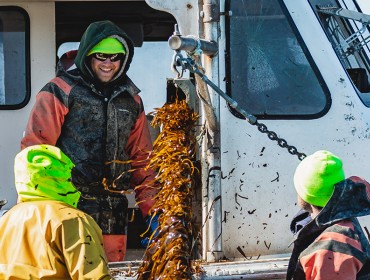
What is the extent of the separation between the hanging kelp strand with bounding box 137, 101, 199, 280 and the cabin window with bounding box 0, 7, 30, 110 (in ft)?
4.58

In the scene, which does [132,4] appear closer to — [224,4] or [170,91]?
[170,91]

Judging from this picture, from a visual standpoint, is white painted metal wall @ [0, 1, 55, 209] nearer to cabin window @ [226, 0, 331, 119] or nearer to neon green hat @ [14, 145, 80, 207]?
cabin window @ [226, 0, 331, 119]

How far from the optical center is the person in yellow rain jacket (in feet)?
14.6

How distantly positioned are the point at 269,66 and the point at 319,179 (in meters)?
1.65

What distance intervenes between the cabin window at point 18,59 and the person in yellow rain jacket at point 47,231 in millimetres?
2484

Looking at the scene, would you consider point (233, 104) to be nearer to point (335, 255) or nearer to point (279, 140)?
point (279, 140)

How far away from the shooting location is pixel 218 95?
5891 mm

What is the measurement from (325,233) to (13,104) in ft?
10.2

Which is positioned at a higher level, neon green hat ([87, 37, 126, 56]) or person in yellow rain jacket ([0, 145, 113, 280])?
neon green hat ([87, 37, 126, 56])

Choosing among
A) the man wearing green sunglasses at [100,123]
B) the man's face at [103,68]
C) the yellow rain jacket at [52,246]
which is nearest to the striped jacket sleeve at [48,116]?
the man wearing green sunglasses at [100,123]

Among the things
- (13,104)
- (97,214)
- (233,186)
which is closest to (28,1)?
(13,104)

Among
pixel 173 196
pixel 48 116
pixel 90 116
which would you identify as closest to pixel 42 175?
pixel 173 196

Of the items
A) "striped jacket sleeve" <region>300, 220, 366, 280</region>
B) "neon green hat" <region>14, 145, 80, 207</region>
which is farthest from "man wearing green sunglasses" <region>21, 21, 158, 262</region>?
"striped jacket sleeve" <region>300, 220, 366, 280</region>

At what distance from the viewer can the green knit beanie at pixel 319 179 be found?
4586 millimetres
